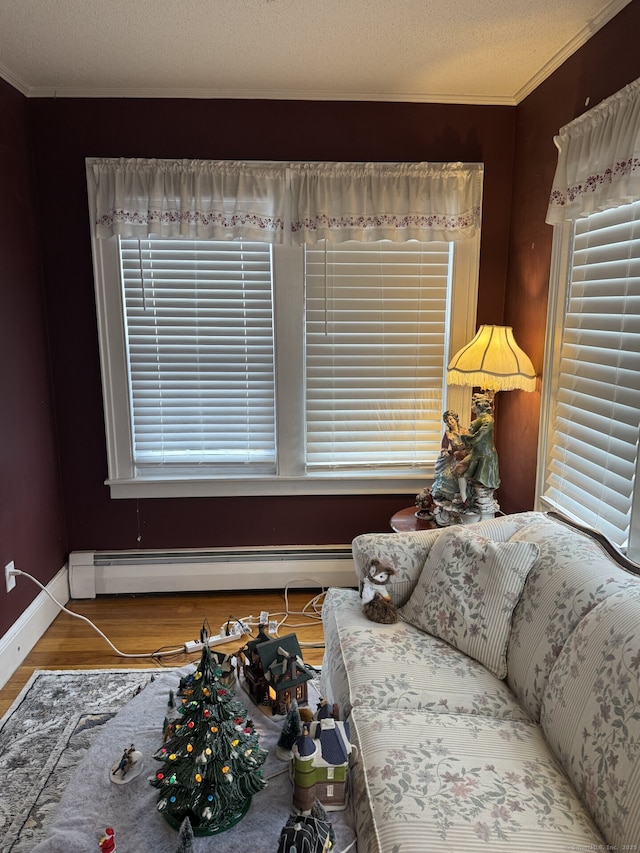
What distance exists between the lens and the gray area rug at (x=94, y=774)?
1.22 metres

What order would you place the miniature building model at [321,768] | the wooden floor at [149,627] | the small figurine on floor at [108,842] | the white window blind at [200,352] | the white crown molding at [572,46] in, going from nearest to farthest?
the small figurine on floor at [108,842] < the miniature building model at [321,768] < the white crown molding at [572,46] < the wooden floor at [149,627] < the white window blind at [200,352]

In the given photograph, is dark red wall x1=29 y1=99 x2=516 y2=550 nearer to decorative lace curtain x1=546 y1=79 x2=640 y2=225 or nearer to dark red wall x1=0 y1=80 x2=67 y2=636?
dark red wall x1=0 y1=80 x2=67 y2=636

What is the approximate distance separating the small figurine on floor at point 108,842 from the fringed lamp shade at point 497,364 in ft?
6.95

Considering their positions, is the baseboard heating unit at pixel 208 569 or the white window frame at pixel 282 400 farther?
the baseboard heating unit at pixel 208 569

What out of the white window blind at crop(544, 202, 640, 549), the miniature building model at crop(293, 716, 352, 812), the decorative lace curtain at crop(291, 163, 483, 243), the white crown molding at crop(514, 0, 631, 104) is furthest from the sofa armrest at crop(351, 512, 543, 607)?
the white crown molding at crop(514, 0, 631, 104)

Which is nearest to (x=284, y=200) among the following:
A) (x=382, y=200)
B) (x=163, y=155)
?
(x=382, y=200)

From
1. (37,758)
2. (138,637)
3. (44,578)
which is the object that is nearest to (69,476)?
(44,578)

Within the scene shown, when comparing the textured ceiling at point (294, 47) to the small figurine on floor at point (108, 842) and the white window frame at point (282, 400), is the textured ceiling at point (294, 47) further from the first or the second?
the small figurine on floor at point (108, 842)

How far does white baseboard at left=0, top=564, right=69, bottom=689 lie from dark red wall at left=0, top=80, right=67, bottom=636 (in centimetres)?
4

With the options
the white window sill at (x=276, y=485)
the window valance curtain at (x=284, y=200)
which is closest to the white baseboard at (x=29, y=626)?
the white window sill at (x=276, y=485)

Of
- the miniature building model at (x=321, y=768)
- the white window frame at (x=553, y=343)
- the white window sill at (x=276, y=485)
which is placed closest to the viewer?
the miniature building model at (x=321, y=768)

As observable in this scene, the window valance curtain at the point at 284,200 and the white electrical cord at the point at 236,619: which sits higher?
the window valance curtain at the point at 284,200

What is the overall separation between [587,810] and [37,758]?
179 centimetres

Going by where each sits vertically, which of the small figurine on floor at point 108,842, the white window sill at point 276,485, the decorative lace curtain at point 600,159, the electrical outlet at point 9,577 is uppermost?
the decorative lace curtain at point 600,159
